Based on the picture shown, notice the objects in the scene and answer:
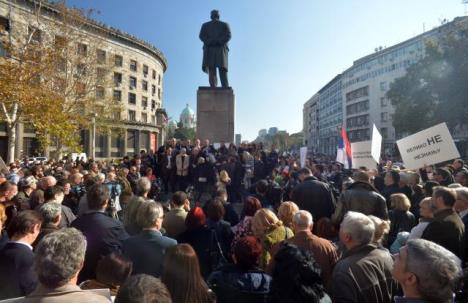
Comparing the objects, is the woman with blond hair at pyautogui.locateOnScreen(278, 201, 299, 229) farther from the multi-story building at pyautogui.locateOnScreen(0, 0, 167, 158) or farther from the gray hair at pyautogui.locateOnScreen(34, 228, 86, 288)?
the multi-story building at pyautogui.locateOnScreen(0, 0, 167, 158)

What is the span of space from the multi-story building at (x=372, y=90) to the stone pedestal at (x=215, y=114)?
2202 inches

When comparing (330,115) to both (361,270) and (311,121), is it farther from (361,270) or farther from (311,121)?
(361,270)

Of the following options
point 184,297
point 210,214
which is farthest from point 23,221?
point 210,214

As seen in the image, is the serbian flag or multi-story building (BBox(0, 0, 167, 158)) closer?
the serbian flag

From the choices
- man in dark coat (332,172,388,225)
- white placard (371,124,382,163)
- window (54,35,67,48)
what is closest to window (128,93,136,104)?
window (54,35,67,48)

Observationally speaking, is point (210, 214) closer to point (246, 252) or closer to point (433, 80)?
point (246, 252)

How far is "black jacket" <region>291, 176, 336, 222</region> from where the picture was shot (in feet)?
21.8

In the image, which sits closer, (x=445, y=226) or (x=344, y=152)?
(x=445, y=226)

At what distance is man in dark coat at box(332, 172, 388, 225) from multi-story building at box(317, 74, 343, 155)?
88.5 m

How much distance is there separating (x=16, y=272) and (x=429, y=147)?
8.36 m

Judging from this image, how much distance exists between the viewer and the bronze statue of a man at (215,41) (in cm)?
1530

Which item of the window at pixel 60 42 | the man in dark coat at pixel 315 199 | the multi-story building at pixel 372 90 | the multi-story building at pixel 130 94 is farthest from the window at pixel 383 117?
the man in dark coat at pixel 315 199

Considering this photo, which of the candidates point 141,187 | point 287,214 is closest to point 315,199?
point 287,214

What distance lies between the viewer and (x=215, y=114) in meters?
15.4
